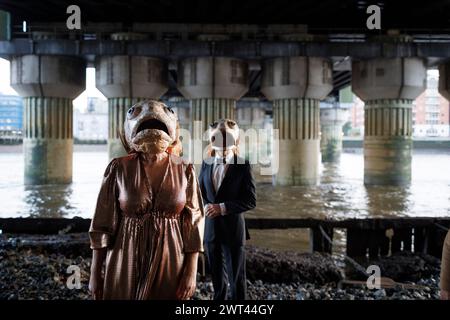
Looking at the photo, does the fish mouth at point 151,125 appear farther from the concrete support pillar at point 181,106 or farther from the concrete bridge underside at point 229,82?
the concrete support pillar at point 181,106

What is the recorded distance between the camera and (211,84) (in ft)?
52.7

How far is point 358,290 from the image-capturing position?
5.48 meters

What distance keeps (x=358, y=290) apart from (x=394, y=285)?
22.7 inches

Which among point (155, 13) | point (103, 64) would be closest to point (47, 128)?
point (103, 64)

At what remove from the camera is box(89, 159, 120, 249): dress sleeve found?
2.58 metres

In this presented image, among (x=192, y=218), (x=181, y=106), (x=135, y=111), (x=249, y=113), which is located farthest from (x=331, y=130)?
(x=135, y=111)

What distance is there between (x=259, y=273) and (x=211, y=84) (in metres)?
11.0

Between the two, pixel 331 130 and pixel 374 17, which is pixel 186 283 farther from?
pixel 331 130

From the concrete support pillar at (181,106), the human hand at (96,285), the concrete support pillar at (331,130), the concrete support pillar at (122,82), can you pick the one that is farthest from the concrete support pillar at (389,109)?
the concrete support pillar at (331,130)

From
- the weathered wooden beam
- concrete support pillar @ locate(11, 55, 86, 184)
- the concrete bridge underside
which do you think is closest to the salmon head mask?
the weathered wooden beam

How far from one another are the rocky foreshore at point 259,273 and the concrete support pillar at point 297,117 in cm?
927

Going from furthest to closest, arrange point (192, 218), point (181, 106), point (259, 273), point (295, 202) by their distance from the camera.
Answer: point (181, 106)
point (295, 202)
point (259, 273)
point (192, 218)

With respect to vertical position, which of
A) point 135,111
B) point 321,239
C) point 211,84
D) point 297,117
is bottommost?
point 321,239

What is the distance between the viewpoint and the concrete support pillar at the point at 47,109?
15773 millimetres
